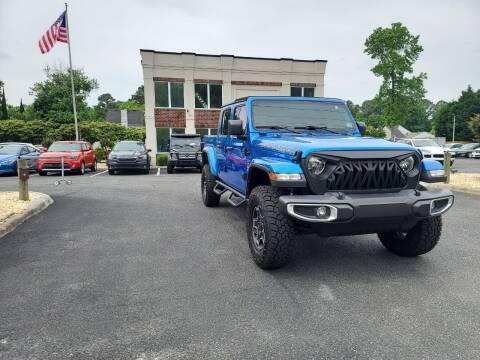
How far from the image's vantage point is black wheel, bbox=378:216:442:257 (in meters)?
4.20

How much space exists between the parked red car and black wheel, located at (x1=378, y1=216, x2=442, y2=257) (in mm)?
13572

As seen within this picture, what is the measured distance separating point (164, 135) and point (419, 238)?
2279 centimetres

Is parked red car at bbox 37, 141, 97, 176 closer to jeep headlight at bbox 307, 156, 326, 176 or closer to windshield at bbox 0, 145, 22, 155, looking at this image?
windshield at bbox 0, 145, 22, 155

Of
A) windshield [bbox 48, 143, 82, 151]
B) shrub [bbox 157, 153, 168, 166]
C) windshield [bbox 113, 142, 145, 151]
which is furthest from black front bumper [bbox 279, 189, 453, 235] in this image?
shrub [bbox 157, 153, 168, 166]

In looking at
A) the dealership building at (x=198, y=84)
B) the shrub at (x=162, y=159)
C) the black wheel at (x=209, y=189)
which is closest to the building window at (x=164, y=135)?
the dealership building at (x=198, y=84)

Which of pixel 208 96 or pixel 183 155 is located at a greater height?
pixel 208 96

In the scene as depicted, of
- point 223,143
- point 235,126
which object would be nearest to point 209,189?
point 223,143

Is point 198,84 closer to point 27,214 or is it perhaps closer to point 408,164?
point 27,214

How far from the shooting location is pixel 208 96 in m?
25.7

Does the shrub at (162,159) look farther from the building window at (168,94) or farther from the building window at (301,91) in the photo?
the building window at (301,91)

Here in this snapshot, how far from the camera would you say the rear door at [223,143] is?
21.1 feet

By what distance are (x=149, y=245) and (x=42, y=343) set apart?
2507mm

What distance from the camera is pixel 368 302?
10.9 ft

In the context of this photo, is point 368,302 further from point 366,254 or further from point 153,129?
point 153,129
